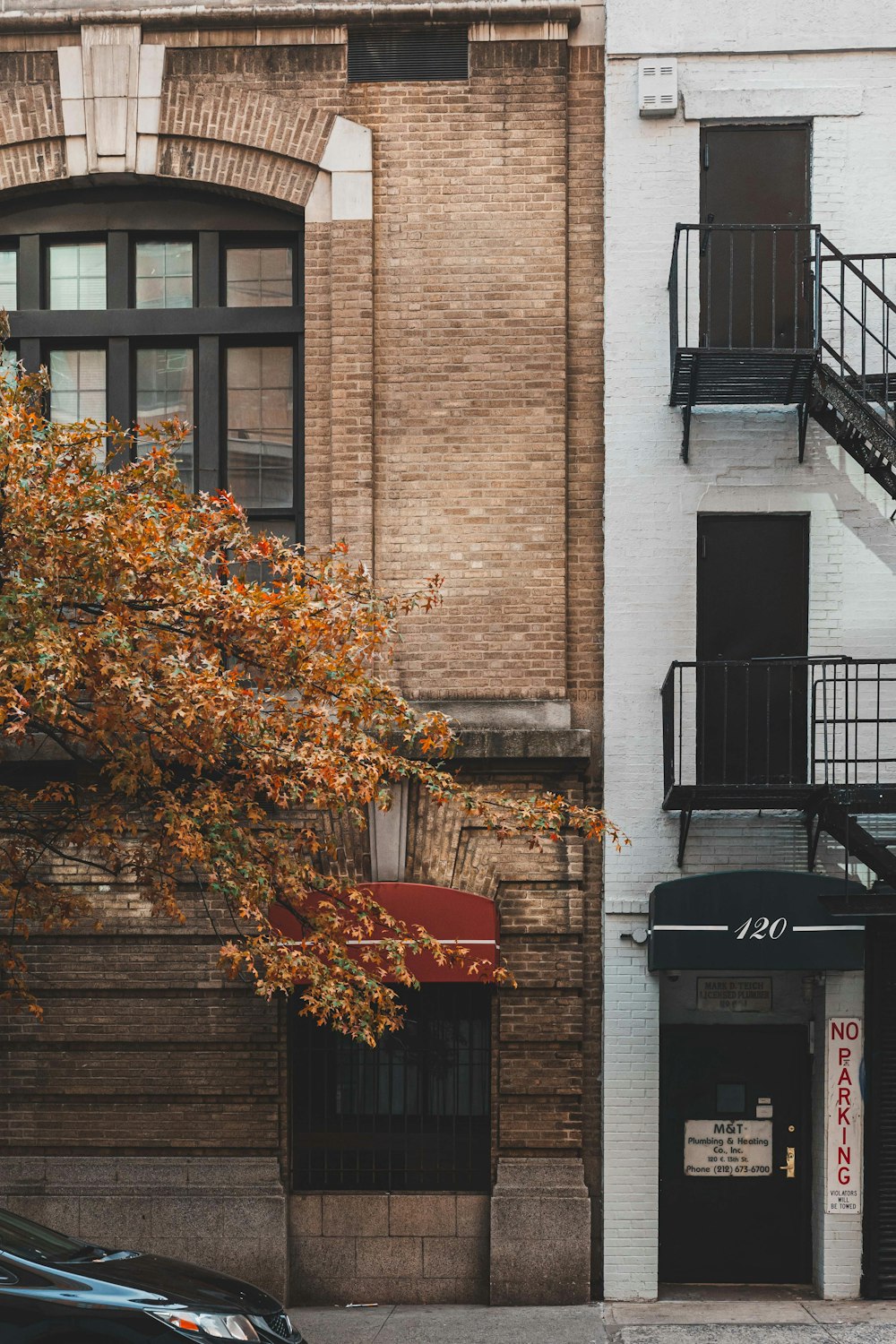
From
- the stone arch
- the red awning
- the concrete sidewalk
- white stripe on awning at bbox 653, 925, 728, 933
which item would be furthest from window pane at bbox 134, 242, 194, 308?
the concrete sidewalk

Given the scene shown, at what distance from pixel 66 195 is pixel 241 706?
21.6 ft

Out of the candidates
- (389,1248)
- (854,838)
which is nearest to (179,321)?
(854,838)

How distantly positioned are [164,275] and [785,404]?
5.78 metres

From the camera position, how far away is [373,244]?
486 inches

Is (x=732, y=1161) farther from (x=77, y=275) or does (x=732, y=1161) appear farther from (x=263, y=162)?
(x=77, y=275)

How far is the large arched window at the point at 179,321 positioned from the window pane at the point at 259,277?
1cm

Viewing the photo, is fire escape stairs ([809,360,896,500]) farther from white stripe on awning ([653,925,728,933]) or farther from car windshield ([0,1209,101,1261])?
car windshield ([0,1209,101,1261])

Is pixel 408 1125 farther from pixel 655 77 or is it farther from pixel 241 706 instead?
pixel 655 77

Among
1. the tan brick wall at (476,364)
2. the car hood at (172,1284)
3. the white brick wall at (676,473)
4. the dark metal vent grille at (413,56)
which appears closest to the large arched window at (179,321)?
the tan brick wall at (476,364)

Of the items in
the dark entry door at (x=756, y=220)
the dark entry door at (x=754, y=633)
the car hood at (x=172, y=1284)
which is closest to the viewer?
the car hood at (x=172, y=1284)

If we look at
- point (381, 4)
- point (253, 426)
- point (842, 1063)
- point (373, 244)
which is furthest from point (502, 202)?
point (842, 1063)

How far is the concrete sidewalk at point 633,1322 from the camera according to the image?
1051 cm

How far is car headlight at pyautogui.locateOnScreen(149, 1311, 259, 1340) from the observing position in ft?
25.2

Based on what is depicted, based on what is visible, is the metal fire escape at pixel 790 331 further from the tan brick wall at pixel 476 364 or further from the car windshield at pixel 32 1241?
the car windshield at pixel 32 1241
